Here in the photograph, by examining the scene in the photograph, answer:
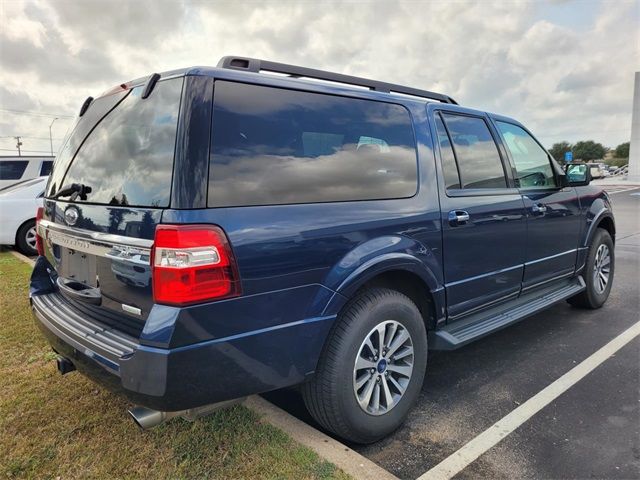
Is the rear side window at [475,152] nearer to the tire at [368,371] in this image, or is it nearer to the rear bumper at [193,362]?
the tire at [368,371]

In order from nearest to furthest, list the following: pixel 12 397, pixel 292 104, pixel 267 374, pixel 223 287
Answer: pixel 223 287 → pixel 267 374 → pixel 292 104 → pixel 12 397

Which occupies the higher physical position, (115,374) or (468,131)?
(468,131)

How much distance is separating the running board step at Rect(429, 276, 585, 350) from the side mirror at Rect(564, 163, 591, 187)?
945mm

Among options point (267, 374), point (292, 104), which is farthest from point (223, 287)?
point (292, 104)

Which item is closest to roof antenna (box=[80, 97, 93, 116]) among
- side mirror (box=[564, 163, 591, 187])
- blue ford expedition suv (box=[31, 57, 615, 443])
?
blue ford expedition suv (box=[31, 57, 615, 443])

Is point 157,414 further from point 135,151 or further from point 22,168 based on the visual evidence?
point 22,168

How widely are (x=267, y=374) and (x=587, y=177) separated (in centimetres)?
371

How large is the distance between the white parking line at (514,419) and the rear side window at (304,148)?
4.87 ft

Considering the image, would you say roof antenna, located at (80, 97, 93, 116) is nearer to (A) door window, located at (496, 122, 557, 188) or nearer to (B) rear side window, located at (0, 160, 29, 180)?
(A) door window, located at (496, 122, 557, 188)

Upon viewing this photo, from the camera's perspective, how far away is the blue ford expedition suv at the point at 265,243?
2008mm

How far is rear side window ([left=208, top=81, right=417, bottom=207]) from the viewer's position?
2119 mm

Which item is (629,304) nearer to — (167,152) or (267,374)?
(267,374)

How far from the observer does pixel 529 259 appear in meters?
3.85

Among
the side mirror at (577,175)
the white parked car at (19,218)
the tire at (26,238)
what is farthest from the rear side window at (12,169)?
the side mirror at (577,175)
